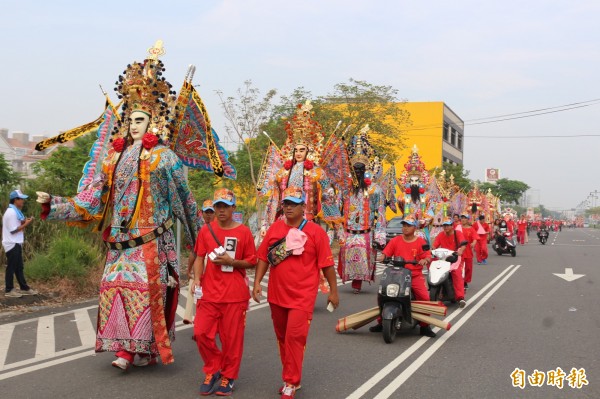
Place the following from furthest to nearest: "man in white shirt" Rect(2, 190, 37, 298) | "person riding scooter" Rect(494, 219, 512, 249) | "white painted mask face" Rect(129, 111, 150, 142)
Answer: "person riding scooter" Rect(494, 219, 512, 249), "man in white shirt" Rect(2, 190, 37, 298), "white painted mask face" Rect(129, 111, 150, 142)

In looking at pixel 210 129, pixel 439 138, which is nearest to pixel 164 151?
pixel 210 129

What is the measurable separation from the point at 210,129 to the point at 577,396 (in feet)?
14.0

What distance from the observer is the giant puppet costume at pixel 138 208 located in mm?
5770

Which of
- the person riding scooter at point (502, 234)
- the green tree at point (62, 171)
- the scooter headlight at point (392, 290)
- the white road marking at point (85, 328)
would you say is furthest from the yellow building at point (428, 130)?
the scooter headlight at point (392, 290)

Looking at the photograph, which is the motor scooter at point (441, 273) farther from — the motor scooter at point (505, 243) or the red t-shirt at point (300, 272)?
the motor scooter at point (505, 243)

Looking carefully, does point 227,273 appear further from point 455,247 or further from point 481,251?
point 481,251

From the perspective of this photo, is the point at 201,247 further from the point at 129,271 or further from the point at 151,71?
the point at 151,71

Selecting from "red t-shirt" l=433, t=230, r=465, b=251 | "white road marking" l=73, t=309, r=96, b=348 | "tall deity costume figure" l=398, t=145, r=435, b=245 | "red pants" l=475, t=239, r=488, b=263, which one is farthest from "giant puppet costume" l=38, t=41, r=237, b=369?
"red pants" l=475, t=239, r=488, b=263

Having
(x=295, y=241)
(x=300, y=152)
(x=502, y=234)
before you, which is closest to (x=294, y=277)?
(x=295, y=241)

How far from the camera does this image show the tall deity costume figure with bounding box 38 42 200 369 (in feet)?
18.9

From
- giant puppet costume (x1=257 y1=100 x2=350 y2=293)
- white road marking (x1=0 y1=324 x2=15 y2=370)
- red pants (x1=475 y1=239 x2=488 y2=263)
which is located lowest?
white road marking (x1=0 y1=324 x2=15 y2=370)

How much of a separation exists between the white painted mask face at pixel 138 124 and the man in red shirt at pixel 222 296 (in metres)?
1.16

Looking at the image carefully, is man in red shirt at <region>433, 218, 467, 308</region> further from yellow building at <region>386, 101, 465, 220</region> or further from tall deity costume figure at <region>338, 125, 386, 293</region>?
yellow building at <region>386, 101, 465, 220</region>

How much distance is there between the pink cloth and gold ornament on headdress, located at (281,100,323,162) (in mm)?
4806
